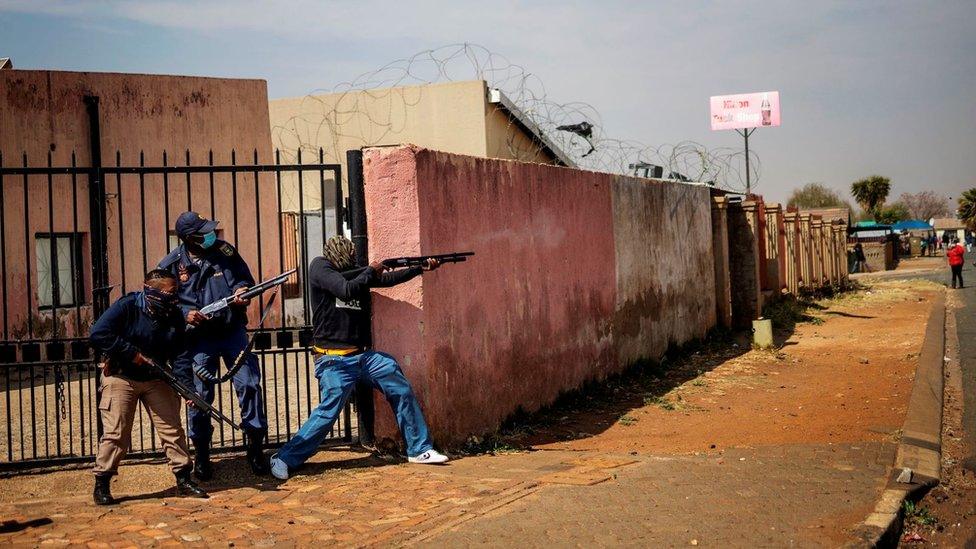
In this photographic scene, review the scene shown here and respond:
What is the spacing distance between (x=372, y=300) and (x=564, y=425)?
258 centimetres

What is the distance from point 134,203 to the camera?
54.4 ft

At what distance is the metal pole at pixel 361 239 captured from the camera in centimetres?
701

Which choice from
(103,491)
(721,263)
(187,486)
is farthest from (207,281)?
(721,263)

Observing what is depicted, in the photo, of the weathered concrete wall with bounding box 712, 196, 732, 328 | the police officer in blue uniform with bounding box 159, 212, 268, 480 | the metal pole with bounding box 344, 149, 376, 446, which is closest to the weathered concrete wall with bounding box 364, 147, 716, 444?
the metal pole with bounding box 344, 149, 376, 446

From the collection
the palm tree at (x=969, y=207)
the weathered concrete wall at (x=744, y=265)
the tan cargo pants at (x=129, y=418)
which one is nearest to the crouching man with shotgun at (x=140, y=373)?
the tan cargo pants at (x=129, y=418)

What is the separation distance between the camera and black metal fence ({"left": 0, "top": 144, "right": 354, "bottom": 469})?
6.82 m

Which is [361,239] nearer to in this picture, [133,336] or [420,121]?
[133,336]

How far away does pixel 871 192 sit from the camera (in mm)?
81875

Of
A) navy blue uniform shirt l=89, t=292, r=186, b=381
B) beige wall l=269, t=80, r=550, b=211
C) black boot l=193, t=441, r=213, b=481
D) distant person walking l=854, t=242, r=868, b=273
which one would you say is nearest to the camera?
navy blue uniform shirt l=89, t=292, r=186, b=381

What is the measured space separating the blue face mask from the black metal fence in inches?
23.8

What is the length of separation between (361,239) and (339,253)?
364mm

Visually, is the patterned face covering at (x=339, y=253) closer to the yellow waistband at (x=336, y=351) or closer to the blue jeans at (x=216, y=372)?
the yellow waistband at (x=336, y=351)

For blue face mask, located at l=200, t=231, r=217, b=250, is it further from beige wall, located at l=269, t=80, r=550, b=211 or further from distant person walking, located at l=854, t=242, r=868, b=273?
distant person walking, located at l=854, t=242, r=868, b=273

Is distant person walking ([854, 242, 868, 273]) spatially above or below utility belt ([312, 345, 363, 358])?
above
